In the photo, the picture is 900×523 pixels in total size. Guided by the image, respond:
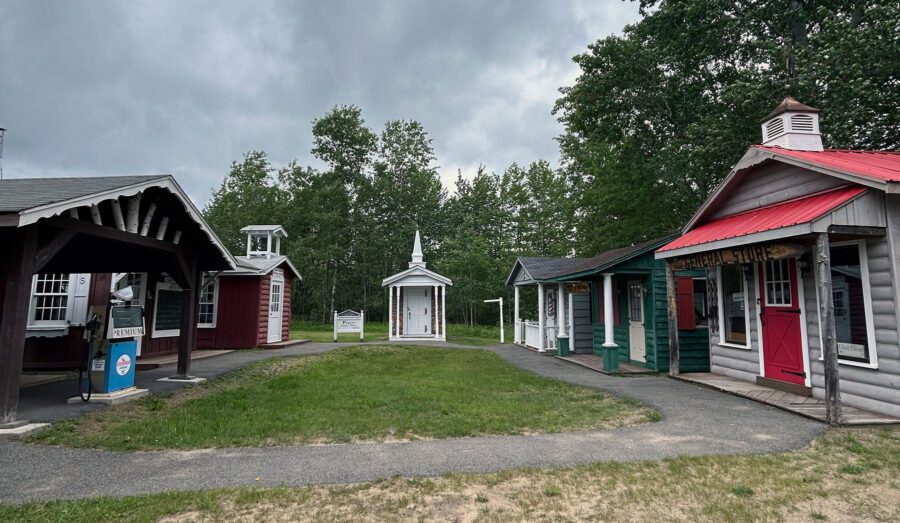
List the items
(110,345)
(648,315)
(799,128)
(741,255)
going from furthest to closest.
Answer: (648,315) → (799,128) → (741,255) → (110,345)

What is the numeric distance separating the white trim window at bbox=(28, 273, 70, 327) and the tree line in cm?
1806

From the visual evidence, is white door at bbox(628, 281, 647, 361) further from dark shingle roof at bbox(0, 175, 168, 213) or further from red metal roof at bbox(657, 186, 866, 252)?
dark shingle roof at bbox(0, 175, 168, 213)

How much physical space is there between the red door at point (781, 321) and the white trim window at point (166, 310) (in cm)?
1381

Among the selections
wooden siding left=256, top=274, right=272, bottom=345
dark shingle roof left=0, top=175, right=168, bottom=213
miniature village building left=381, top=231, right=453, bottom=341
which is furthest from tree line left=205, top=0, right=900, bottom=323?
dark shingle roof left=0, top=175, right=168, bottom=213

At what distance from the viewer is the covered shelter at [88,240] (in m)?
5.66

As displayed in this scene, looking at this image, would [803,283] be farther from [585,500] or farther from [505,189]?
[505,189]

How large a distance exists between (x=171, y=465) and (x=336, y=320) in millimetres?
14844

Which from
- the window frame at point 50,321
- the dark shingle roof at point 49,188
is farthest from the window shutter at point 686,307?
the window frame at point 50,321

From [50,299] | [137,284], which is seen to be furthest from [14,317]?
[137,284]

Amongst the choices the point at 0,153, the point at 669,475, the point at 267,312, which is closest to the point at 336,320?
the point at 267,312

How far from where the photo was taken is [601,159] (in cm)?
2678

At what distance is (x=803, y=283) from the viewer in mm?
7398

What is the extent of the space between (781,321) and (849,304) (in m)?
1.28

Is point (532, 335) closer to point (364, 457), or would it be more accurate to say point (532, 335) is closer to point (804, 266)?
point (804, 266)
